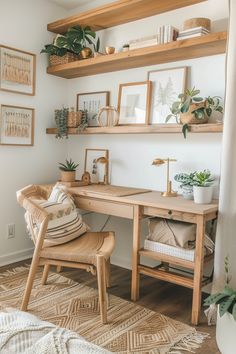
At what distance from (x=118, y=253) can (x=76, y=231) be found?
79 centimetres

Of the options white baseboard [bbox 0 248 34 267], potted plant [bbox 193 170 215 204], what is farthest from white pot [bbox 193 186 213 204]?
white baseboard [bbox 0 248 34 267]

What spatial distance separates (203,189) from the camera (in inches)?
83.2

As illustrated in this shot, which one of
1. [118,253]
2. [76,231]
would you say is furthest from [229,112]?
[118,253]

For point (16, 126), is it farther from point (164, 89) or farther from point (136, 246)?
point (136, 246)

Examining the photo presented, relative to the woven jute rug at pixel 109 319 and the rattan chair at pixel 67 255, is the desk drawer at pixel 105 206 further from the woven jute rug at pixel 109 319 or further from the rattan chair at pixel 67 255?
the woven jute rug at pixel 109 319

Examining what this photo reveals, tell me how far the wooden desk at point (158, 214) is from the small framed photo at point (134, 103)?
2.12 ft

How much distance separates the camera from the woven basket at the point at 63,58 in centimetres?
297

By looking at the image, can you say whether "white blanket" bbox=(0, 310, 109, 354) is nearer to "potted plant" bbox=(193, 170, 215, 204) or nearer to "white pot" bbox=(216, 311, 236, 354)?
"white pot" bbox=(216, 311, 236, 354)

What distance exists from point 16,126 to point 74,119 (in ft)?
1.69

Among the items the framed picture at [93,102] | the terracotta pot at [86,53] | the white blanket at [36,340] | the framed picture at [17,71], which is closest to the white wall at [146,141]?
the framed picture at [93,102]

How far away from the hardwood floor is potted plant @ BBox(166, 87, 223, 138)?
46.7 inches

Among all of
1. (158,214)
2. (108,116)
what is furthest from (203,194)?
(108,116)

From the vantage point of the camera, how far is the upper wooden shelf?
8.10 ft

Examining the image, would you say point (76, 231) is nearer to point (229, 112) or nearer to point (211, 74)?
point (229, 112)
